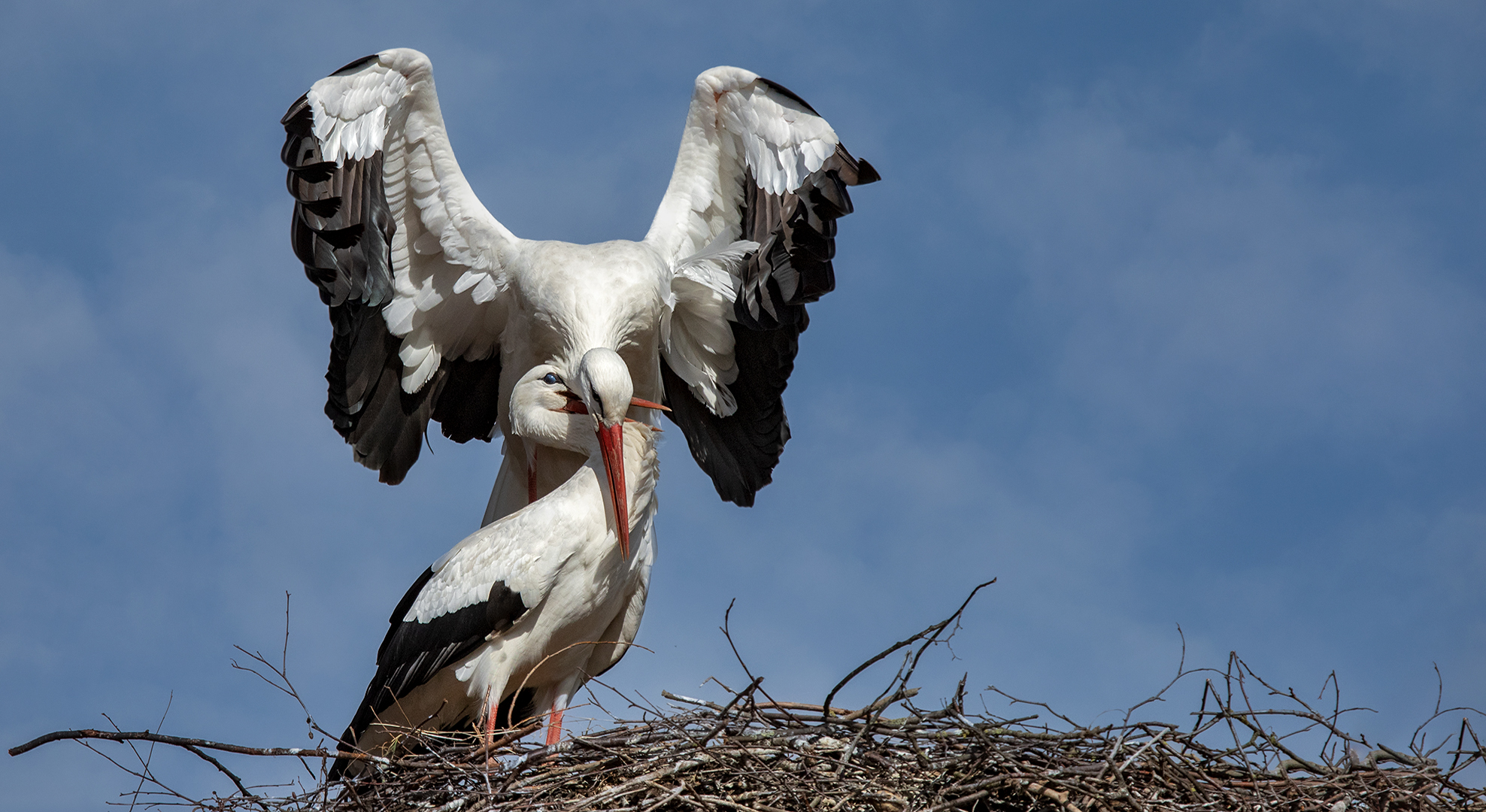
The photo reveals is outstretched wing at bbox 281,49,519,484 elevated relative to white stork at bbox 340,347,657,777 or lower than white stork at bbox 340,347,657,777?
elevated

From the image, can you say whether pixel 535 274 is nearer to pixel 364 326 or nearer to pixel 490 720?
pixel 364 326

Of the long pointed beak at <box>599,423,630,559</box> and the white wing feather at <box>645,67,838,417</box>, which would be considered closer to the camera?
the long pointed beak at <box>599,423,630,559</box>

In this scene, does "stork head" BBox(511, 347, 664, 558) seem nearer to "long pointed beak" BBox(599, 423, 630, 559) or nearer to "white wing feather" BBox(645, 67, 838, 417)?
"long pointed beak" BBox(599, 423, 630, 559)

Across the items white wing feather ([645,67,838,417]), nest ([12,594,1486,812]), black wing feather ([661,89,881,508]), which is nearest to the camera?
nest ([12,594,1486,812])

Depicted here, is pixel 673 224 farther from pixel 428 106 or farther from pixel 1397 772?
pixel 1397 772

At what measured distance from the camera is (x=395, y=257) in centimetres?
580

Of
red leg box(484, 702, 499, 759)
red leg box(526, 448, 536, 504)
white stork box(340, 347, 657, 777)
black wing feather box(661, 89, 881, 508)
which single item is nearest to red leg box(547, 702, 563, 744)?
white stork box(340, 347, 657, 777)

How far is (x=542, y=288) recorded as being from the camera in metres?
5.41

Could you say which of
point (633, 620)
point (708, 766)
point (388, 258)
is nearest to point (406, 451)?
point (388, 258)

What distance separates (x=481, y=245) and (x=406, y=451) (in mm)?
950

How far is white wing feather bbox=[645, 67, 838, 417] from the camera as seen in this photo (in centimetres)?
573

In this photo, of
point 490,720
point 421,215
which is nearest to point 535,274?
point 421,215

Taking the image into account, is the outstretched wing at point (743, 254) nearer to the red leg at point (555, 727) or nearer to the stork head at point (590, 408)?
the stork head at point (590, 408)

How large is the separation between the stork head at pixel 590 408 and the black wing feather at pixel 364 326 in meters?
0.84
